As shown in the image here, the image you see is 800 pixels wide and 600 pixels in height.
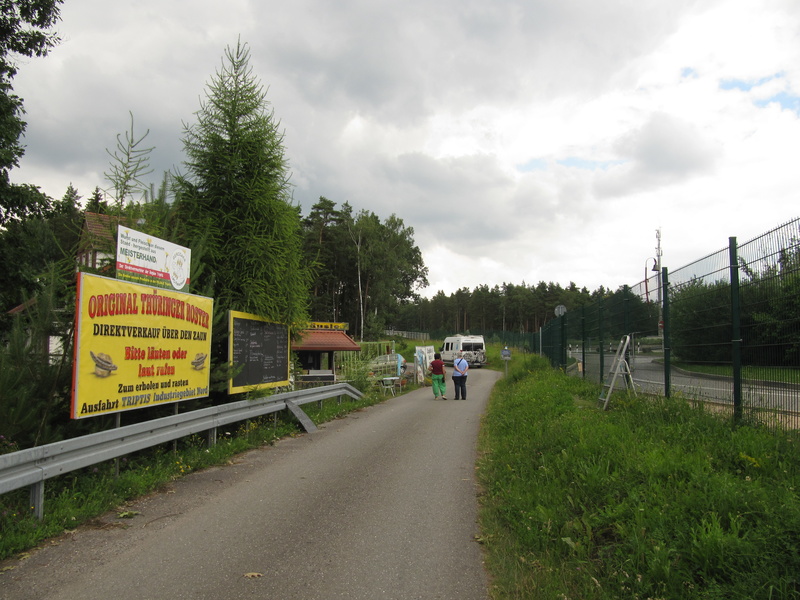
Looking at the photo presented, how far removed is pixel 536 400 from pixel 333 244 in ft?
173

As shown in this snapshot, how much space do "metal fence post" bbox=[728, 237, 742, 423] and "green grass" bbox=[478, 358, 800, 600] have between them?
1.11 ft

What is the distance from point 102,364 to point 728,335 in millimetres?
7446

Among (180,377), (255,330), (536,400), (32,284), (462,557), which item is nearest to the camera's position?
(462,557)

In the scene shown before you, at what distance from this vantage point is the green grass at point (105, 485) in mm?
4715

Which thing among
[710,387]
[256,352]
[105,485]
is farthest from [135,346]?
[710,387]

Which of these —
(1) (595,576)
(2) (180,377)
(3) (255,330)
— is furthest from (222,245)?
(1) (595,576)

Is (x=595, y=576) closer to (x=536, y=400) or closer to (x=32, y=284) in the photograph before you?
(x=536, y=400)

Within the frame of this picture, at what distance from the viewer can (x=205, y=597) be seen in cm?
369

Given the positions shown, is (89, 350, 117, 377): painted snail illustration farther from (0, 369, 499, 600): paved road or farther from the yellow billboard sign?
(0, 369, 499, 600): paved road

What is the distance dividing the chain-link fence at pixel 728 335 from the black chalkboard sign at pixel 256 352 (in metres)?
6.66

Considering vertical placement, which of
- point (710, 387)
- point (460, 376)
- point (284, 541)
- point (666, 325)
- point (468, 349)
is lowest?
point (284, 541)

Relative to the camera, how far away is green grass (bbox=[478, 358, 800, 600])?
3.35m

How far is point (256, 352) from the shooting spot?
10742mm

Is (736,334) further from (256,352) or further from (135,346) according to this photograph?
(256,352)
